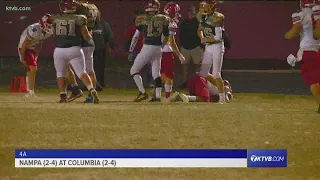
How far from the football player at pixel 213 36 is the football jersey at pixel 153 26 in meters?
0.74

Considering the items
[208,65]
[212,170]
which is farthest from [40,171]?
[208,65]

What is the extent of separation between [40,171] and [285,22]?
29.5 m

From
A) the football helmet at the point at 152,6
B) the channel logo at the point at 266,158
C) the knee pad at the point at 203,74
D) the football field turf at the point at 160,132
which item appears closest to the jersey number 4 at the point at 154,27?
the football helmet at the point at 152,6

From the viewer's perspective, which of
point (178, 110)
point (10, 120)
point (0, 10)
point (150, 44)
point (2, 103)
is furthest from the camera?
point (0, 10)

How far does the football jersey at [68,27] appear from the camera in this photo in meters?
13.4

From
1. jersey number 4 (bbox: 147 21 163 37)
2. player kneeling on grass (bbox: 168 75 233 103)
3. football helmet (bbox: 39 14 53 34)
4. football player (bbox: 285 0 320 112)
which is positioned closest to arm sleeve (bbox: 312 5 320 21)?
football player (bbox: 285 0 320 112)

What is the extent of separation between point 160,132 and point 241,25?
26.3 metres

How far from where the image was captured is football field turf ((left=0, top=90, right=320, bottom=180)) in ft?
21.3

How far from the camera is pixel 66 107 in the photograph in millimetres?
12406

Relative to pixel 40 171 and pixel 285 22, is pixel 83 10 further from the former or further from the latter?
pixel 285 22

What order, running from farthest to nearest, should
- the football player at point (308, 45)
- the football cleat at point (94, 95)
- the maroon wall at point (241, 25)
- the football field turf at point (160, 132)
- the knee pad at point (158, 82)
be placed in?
1. the maroon wall at point (241, 25)
2. the knee pad at point (158, 82)
3. the football cleat at point (94, 95)
4. the football player at point (308, 45)
5. the football field turf at point (160, 132)

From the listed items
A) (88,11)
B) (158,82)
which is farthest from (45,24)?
(158,82)

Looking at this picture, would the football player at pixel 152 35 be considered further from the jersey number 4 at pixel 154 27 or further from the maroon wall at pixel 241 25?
the maroon wall at pixel 241 25

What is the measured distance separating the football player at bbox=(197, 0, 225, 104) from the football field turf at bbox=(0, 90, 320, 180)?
0.97 m
